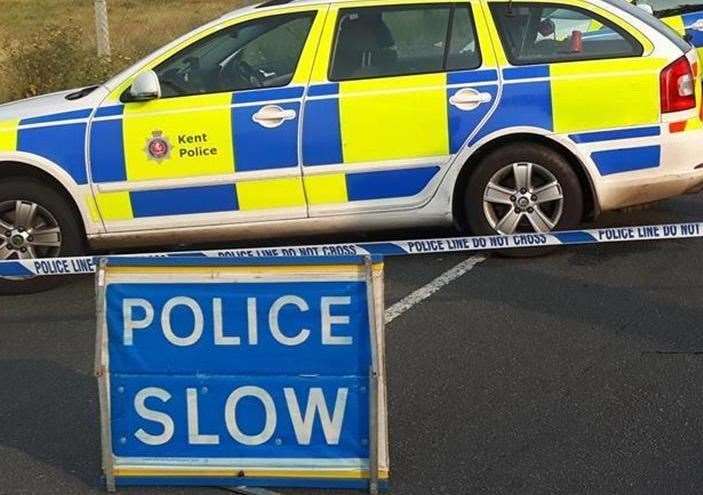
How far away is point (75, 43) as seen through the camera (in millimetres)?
11375

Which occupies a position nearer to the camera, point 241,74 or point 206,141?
point 206,141

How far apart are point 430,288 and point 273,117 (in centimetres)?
123

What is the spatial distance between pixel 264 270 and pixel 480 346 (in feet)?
5.46

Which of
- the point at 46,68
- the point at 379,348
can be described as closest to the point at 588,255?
the point at 379,348

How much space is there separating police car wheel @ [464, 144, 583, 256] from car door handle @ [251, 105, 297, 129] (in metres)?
1.05

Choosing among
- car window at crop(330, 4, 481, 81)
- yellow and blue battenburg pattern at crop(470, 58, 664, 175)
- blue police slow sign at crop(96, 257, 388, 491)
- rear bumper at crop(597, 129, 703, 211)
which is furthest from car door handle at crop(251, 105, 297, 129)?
blue police slow sign at crop(96, 257, 388, 491)

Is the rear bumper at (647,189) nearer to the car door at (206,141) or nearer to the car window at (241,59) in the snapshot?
the car door at (206,141)

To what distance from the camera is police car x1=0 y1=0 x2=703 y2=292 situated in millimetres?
5340

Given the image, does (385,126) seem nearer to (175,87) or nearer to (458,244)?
(458,244)

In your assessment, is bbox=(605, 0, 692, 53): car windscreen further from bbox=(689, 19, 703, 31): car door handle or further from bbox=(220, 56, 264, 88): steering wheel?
bbox=(689, 19, 703, 31): car door handle

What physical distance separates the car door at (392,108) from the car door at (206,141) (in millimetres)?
124

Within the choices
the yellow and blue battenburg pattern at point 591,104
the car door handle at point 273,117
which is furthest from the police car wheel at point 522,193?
the car door handle at point 273,117

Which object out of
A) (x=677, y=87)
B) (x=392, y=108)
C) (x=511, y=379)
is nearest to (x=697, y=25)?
(x=677, y=87)

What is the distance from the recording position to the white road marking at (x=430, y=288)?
4984mm
